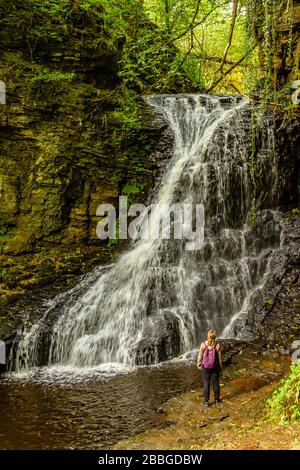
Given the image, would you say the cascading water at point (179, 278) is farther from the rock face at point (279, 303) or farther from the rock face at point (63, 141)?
the rock face at point (63, 141)

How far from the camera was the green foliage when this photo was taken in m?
4.78

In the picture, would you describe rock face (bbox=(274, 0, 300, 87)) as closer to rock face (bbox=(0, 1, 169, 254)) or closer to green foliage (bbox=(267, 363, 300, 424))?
rock face (bbox=(0, 1, 169, 254))

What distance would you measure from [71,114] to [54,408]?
933cm

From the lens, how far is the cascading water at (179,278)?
9250 millimetres

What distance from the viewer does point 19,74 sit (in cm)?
1228

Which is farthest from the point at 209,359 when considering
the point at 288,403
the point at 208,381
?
the point at 288,403

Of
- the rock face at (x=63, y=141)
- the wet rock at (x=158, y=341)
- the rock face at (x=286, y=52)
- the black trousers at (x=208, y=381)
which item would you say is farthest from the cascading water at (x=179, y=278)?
the black trousers at (x=208, y=381)

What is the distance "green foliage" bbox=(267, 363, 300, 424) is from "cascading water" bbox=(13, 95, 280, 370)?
3.90m

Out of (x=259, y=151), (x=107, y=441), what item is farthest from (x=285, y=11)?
(x=107, y=441)

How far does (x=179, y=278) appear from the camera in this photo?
35.4 feet

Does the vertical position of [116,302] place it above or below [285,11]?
below

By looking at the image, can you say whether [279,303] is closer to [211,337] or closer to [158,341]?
[158,341]

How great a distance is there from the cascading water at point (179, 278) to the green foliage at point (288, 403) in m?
3.90

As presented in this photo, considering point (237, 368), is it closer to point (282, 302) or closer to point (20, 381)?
point (282, 302)
